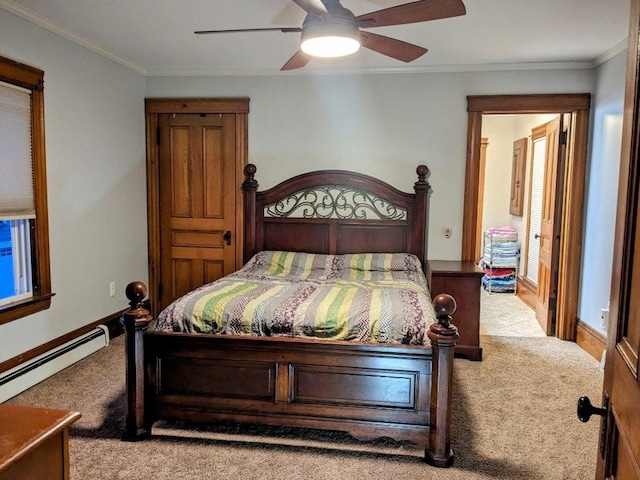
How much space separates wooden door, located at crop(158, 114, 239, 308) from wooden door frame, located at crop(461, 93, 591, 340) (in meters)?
2.19

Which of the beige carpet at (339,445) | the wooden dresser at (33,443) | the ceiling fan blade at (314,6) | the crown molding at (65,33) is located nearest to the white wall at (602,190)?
the beige carpet at (339,445)

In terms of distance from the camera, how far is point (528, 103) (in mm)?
4258

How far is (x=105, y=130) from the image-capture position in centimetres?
410

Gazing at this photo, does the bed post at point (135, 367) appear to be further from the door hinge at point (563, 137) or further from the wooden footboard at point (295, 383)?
the door hinge at point (563, 137)

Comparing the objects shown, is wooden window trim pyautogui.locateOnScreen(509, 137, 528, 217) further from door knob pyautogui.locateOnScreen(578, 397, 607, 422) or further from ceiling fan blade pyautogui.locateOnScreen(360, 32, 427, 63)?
door knob pyautogui.locateOnScreen(578, 397, 607, 422)

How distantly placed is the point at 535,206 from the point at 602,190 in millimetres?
2045

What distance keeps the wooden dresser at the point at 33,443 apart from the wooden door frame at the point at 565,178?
391 cm

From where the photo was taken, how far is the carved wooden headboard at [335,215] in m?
4.42

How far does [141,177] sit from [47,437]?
4.06 metres

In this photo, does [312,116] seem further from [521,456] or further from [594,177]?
[521,456]

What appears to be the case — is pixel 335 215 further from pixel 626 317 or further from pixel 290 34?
pixel 626 317

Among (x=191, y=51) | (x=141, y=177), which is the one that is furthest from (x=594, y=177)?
(x=141, y=177)

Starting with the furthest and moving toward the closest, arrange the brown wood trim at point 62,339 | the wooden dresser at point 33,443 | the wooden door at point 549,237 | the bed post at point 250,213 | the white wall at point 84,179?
the bed post at point 250,213 < the wooden door at point 549,237 < the white wall at point 84,179 < the brown wood trim at point 62,339 < the wooden dresser at point 33,443

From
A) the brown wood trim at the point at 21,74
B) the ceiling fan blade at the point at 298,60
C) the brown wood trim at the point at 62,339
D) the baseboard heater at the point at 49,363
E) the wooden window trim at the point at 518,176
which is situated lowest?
the baseboard heater at the point at 49,363
